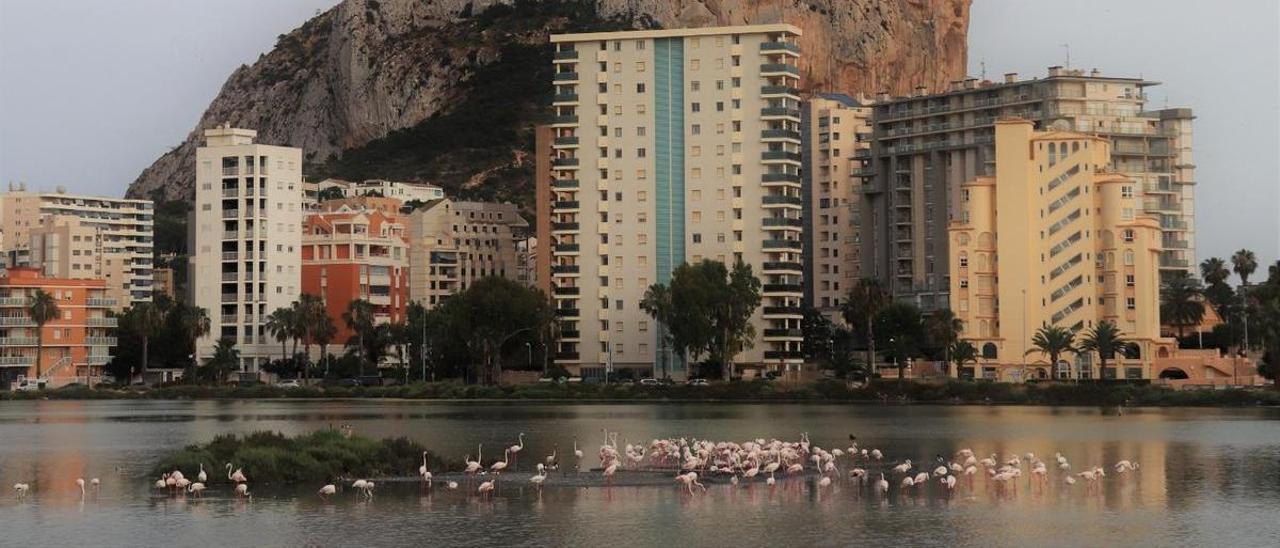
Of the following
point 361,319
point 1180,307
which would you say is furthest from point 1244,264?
point 361,319

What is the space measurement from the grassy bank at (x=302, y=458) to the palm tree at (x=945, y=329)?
9943 centimetres

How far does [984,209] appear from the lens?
17350 cm

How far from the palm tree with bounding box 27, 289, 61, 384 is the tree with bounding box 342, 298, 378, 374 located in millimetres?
28544

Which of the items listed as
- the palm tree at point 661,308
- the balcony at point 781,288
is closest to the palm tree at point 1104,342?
the balcony at point 781,288

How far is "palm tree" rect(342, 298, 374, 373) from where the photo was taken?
7180 inches

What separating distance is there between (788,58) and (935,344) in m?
34.6

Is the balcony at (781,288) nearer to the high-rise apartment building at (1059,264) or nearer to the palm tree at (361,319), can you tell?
the high-rise apartment building at (1059,264)

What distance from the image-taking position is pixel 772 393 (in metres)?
153

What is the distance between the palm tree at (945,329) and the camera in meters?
163

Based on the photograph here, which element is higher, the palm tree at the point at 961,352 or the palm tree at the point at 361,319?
the palm tree at the point at 361,319

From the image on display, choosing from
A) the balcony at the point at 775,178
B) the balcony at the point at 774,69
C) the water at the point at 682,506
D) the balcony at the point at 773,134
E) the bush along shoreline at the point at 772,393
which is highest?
the balcony at the point at 774,69

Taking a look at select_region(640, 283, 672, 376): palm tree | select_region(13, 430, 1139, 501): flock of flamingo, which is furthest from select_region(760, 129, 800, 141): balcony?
select_region(13, 430, 1139, 501): flock of flamingo

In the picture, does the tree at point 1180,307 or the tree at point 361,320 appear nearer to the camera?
the tree at point 1180,307

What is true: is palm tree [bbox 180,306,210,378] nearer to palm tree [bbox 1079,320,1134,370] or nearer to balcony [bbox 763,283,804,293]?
balcony [bbox 763,283,804,293]
